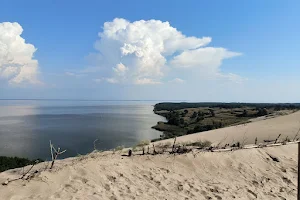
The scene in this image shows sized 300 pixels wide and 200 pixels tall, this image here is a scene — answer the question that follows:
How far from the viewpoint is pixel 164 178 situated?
24.4 feet

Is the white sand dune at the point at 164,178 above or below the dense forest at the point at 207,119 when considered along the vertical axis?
above

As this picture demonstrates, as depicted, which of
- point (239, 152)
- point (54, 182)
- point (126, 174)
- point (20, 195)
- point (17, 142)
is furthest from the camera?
point (17, 142)

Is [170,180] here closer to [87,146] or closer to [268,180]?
[268,180]

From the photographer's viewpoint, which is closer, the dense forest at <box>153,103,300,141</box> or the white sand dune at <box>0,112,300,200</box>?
the white sand dune at <box>0,112,300,200</box>

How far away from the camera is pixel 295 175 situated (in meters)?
8.89

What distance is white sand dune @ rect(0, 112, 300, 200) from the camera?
605 centimetres

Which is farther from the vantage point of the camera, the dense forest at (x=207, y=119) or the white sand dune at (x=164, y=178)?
the dense forest at (x=207, y=119)

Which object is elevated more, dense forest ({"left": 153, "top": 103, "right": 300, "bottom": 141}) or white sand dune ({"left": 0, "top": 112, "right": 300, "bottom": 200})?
white sand dune ({"left": 0, "top": 112, "right": 300, "bottom": 200})

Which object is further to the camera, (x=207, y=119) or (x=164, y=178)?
(x=207, y=119)

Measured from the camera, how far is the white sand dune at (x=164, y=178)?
6.05m

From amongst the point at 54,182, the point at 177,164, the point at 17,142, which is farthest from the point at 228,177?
the point at 17,142

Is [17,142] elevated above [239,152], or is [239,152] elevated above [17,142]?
[239,152]

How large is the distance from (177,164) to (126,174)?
1755 millimetres

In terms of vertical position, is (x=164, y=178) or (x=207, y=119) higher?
(x=164, y=178)
